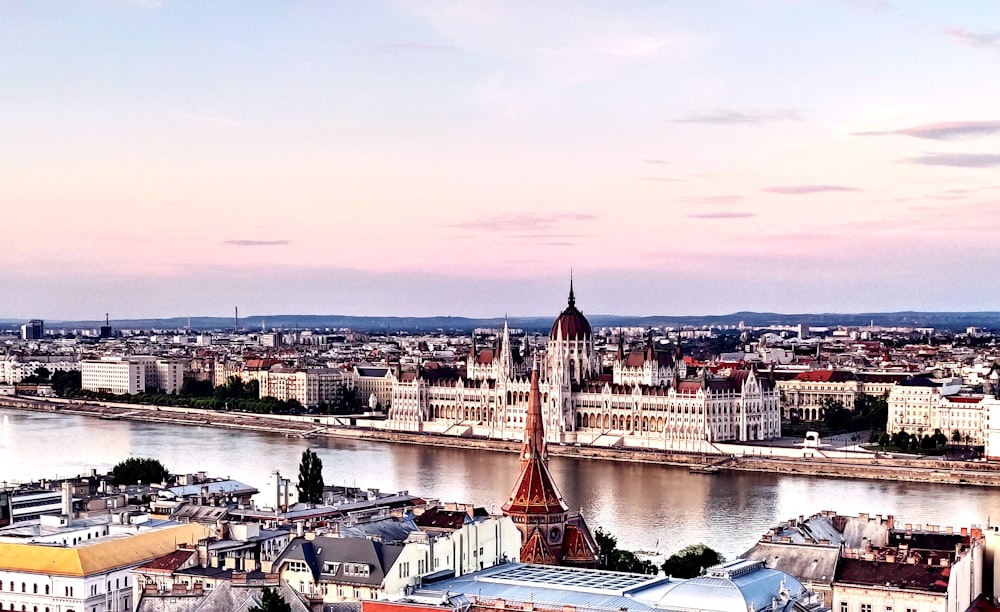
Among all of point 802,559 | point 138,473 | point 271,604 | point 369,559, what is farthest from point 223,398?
point 271,604

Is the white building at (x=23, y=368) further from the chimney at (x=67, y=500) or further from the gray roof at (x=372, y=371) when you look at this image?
the chimney at (x=67, y=500)

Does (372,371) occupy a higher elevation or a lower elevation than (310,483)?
higher

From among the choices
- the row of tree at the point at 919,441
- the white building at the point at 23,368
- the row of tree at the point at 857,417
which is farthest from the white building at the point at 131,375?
the row of tree at the point at 919,441

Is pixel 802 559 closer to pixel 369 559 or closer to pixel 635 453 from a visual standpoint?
pixel 369 559

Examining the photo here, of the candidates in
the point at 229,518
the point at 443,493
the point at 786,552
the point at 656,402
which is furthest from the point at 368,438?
the point at 786,552

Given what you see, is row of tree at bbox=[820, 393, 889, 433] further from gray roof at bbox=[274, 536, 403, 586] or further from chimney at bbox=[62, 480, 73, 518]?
gray roof at bbox=[274, 536, 403, 586]
